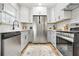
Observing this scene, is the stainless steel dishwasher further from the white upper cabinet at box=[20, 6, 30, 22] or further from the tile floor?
the white upper cabinet at box=[20, 6, 30, 22]

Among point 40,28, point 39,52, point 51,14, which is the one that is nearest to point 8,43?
point 39,52

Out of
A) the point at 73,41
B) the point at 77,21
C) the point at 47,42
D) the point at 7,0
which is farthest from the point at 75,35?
the point at 47,42

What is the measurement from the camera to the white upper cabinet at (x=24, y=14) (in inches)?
267

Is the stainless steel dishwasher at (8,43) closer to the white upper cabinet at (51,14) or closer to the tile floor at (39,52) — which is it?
the tile floor at (39,52)

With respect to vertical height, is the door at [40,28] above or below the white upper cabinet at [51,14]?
below

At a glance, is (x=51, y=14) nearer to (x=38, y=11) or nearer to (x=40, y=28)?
(x=38, y=11)

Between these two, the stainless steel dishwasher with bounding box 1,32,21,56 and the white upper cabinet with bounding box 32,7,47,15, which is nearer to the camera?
the stainless steel dishwasher with bounding box 1,32,21,56

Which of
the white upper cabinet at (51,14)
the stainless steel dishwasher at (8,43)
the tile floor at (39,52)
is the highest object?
the white upper cabinet at (51,14)

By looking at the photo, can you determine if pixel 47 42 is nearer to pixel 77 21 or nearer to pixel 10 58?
pixel 77 21

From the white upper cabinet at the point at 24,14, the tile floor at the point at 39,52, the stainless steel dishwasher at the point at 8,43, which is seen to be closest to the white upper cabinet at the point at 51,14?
the white upper cabinet at the point at 24,14

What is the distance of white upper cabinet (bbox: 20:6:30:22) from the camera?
6785 mm

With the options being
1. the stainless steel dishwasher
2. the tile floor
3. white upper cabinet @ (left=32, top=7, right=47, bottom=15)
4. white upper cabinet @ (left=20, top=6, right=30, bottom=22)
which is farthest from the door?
the stainless steel dishwasher

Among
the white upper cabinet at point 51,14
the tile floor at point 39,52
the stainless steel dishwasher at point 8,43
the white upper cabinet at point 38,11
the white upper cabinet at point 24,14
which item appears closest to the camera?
the stainless steel dishwasher at point 8,43

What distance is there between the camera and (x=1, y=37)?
1.46 m
